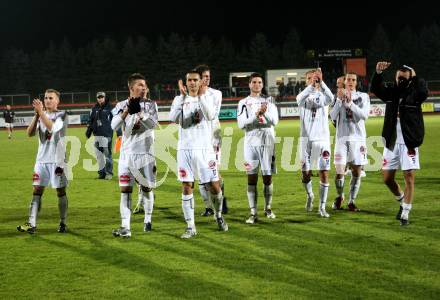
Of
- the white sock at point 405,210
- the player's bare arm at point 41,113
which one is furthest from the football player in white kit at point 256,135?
the player's bare arm at point 41,113

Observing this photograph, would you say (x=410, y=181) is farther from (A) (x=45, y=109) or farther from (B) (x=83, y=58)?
(B) (x=83, y=58)

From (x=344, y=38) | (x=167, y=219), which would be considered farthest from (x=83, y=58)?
(x=167, y=219)

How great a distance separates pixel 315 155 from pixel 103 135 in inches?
327

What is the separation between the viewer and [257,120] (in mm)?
10297

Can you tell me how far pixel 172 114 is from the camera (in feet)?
29.6

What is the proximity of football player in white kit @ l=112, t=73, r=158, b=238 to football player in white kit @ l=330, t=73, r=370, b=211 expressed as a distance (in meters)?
3.73

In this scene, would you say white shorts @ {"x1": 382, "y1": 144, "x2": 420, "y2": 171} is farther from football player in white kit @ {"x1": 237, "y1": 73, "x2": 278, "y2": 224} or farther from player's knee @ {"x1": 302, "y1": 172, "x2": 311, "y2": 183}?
football player in white kit @ {"x1": 237, "y1": 73, "x2": 278, "y2": 224}

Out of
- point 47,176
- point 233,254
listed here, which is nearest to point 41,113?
point 47,176

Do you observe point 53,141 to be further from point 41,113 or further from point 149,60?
point 149,60

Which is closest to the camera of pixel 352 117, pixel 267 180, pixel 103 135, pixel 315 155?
pixel 267 180

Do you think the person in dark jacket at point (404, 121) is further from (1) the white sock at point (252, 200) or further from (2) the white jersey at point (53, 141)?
(2) the white jersey at point (53, 141)

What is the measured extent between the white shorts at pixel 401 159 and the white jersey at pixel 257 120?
1.96m

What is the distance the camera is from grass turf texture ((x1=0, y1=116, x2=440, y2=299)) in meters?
6.55

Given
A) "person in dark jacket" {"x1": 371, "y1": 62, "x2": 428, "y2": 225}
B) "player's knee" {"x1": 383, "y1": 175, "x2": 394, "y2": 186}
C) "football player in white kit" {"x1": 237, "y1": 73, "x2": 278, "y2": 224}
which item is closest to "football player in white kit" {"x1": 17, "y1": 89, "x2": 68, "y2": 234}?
"football player in white kit" {"x1": 237, "y1": 73, "x2": 278, "y2": 224}
